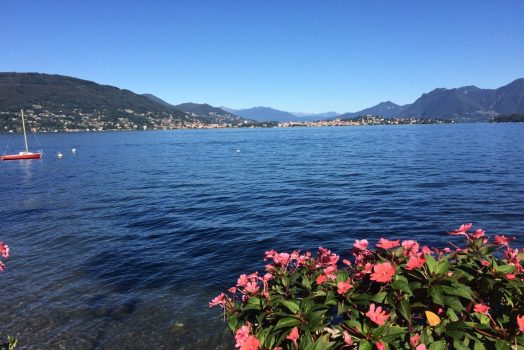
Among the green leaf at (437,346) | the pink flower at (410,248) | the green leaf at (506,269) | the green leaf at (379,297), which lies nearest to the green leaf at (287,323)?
the green leaf at (379,297)

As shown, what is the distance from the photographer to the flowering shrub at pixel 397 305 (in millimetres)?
3156

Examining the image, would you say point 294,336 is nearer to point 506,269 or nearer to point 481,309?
point 481,309

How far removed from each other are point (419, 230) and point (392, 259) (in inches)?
576

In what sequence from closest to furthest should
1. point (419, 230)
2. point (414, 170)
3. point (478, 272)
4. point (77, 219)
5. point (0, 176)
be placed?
point (478, 272) < point (419, 230) < point (77, 219) < point (414, 170) < point (0, 176)

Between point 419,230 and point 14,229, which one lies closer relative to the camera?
point 419,230

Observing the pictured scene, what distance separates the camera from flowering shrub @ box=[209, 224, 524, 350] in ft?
10.4

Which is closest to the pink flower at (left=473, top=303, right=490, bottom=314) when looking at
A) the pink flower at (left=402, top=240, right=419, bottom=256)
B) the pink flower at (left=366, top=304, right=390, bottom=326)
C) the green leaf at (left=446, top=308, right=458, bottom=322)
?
the green leaf at (left=446, top=308, right=458, bottom=322)

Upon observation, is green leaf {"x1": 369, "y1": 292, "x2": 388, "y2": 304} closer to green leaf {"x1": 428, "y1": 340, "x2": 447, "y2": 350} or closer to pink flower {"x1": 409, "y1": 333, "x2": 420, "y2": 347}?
pink flower {"x1": 409, "y1": 333, "x2": 420, "y2": 347}

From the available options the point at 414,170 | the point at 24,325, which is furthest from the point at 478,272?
the point at 414,170

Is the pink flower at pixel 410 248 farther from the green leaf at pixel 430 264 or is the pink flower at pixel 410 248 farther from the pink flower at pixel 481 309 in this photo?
the pink flower at pixel 481 309

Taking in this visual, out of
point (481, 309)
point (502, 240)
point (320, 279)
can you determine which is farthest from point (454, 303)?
point (320, 279)

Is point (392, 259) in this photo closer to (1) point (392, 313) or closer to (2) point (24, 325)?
(1) point (392, 313)

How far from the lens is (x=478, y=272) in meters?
3.70

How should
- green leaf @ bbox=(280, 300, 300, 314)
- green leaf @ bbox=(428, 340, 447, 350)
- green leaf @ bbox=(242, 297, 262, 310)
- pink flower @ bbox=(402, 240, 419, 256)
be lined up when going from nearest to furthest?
1. green leaf @ bbox=(428, 340, 447, 350)
2. green leaf @ bbox=(280, 300, 300, 314)
3. green leaf @ bbox=(242, 297, 262, 310)
4. pink flower @ bbox=(402, 240, 419, 256)
